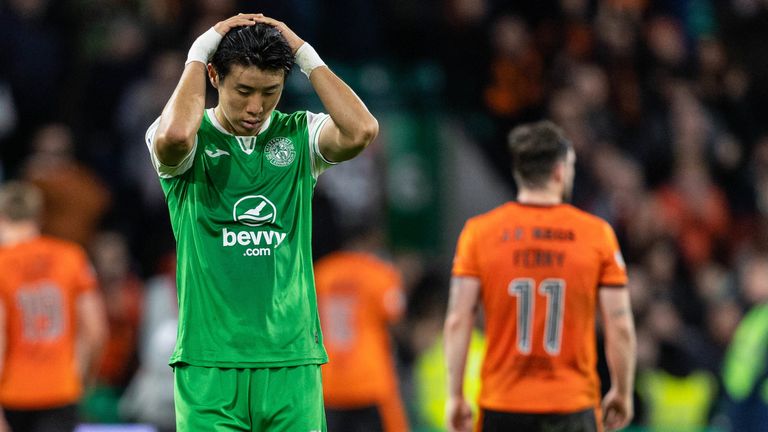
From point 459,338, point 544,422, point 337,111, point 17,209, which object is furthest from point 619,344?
point 17,209

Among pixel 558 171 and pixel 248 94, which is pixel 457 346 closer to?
pixel 558 171

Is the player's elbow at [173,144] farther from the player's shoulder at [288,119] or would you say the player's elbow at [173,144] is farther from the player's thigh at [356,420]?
the player's thigh at [356,420]

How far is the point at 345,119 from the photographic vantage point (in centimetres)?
446

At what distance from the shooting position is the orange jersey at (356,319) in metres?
10.1

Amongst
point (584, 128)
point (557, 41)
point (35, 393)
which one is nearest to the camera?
point (35, 393)

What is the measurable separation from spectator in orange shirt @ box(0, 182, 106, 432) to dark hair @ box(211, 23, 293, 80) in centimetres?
399

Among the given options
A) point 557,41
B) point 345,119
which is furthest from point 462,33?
point 345,119

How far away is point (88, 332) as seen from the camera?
8219 millimetres

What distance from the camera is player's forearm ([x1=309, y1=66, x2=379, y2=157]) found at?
14.6 ft

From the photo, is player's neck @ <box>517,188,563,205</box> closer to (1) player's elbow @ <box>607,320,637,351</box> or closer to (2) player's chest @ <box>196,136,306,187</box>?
(1) player's elbow @ <box>607,320,637,351</box>

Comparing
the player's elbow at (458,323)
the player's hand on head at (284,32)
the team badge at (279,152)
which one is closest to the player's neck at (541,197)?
the player's elbow at (458,323)

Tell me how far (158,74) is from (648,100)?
4.93 m

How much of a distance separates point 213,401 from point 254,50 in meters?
1.15

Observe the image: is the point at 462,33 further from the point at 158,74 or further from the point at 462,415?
the point at 462,415
